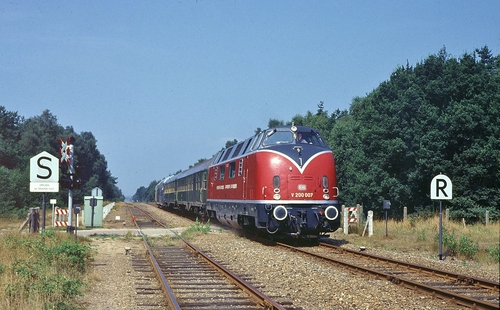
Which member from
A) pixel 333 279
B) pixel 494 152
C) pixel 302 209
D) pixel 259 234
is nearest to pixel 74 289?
pixel 333 279

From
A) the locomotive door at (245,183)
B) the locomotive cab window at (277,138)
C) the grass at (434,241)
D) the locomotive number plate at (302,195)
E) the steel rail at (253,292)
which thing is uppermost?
the locomotive cab window at (277,138)

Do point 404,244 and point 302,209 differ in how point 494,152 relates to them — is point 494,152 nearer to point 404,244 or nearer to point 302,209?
point 404,244

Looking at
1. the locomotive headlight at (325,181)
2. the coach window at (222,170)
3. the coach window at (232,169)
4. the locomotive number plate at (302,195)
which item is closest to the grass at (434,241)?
the locomotive headlight at (325,181)

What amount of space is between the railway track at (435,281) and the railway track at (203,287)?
303 centimetres

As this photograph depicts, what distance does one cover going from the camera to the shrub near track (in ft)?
31.8

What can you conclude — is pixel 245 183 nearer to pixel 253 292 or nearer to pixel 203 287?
pixel 203 287

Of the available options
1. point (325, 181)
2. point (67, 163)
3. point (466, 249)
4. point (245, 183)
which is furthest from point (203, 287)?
point (67, 163)

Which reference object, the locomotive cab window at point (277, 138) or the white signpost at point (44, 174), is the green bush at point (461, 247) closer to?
the locomotive cab window at point (277, 138)

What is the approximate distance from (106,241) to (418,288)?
15.7 m

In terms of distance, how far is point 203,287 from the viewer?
11930mm

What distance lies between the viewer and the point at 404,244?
68.9 feet

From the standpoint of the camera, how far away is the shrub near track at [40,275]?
31.8ft

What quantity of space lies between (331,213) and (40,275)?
10483mm

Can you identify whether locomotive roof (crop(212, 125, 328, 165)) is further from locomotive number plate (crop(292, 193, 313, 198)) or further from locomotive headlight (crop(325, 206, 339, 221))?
locomotive headlight (crop(325, 206, 339, 221))
